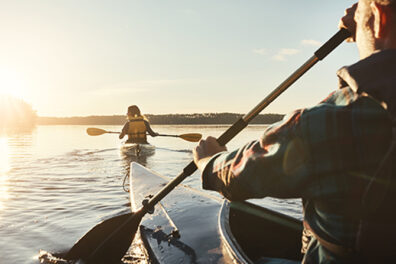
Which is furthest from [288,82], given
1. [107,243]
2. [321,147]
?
[107,243]

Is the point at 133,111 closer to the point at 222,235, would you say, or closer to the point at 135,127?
the point at 135,127

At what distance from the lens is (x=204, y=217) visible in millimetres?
3643

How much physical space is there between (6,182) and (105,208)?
4.73 m

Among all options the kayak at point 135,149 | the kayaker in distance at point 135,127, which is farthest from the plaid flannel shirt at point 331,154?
the kayaker in distance at point 135,127

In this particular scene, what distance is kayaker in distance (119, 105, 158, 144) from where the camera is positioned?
1303 cm

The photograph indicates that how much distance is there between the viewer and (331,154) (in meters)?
1.08

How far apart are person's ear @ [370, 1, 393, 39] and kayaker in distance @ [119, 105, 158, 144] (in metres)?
12.1

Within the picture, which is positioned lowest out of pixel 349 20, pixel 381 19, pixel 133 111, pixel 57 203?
pixel 57 203

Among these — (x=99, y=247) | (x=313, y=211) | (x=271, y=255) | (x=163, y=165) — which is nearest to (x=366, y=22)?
(x=313, y=211)

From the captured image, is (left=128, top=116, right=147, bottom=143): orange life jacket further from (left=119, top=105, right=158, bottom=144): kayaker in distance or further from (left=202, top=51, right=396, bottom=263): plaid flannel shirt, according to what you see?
(left=202, top=51, right=396, bottom=263): plaid flannel shirt

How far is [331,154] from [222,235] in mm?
1795

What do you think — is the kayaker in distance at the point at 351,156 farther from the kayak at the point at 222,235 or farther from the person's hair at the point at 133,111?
the person's hair at the point at 133,111

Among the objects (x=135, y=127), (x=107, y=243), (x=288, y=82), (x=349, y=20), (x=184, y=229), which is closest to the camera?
(x=349, y=20)

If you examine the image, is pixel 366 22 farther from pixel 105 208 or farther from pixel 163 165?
pixel 163 165
